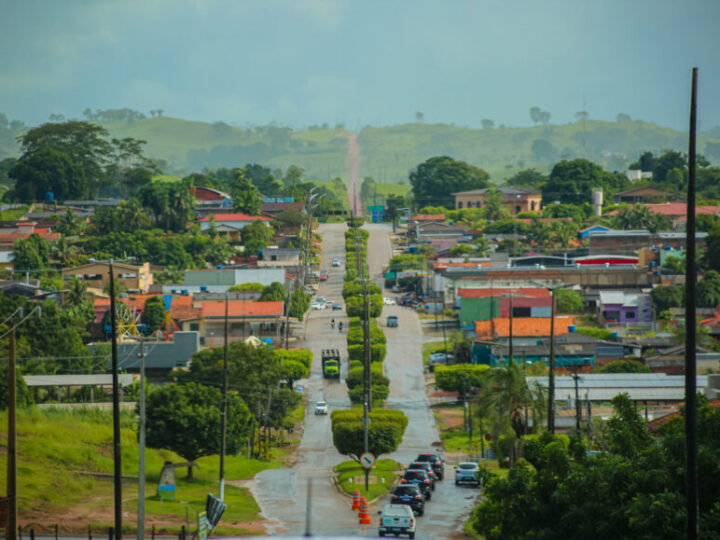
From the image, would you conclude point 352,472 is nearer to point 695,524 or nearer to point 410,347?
point 695,524

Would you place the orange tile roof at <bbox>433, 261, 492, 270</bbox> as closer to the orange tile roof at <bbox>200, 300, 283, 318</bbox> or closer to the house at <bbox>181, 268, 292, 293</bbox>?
the house at <bbox>181, 268, 292, 293</bbox>

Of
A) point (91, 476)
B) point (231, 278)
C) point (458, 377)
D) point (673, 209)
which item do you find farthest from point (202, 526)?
point (673, 209)

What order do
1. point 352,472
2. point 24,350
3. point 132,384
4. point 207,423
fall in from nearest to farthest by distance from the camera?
1. point 207,423
2. point 352,472
3. point 132,384
4. point 24,350

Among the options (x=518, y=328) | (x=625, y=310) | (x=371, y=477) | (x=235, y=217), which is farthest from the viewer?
(x=235, y=217)

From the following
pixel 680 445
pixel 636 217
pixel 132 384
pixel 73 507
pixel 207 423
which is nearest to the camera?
pixel 680 445

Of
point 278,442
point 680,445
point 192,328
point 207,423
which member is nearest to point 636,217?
A: point 192,328

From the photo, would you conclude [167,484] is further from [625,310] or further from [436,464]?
[625,310]

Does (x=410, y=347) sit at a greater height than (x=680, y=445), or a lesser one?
lesser
